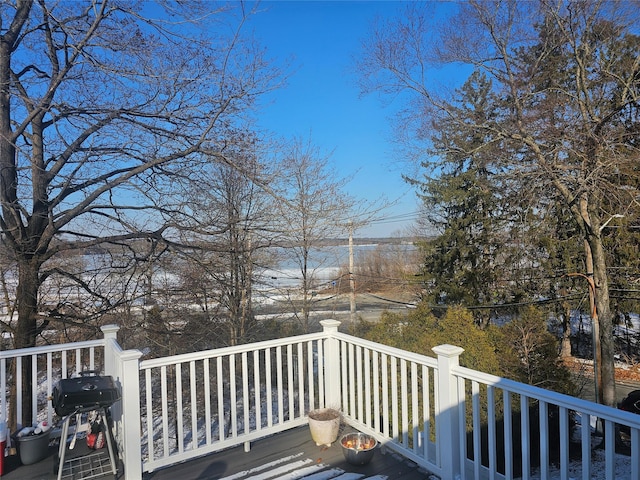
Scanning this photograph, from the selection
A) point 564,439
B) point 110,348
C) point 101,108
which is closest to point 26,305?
point 101,108

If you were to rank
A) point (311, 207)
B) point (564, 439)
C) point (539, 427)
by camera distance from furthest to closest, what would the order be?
point (311, 207) → point (539, 427) → point (564, 439)

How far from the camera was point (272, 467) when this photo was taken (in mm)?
2701

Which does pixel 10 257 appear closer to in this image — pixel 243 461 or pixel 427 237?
pixel 243 461

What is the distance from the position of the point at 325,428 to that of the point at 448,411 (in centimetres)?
105

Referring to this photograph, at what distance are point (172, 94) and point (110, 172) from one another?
Answer: 4.58 ft

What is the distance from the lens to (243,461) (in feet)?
9.18

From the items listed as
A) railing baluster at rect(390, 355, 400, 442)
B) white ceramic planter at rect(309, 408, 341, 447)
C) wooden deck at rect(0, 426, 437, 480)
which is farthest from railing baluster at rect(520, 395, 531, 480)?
white ceramic planter at rect(309, 408, 341, 447)

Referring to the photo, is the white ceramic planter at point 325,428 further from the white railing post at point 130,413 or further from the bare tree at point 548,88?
the bare tree at point 548,88

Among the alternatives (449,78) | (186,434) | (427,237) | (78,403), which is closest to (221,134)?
(78,403)

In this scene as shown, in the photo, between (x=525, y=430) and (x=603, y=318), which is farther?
(x=603, y=318)

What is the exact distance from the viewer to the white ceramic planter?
2949 millimetres

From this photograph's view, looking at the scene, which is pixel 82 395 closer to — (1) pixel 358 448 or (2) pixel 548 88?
(1) pixel 358 448

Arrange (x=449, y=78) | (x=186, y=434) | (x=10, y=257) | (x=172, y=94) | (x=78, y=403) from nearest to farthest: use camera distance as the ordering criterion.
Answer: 1. (x=78, y=403)
2. (x=10, y=257)
3. (x=172, y=94)
4. (x=186, y=434)
5. (x=449, y=78)

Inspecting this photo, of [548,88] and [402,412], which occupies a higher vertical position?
[548,88]
